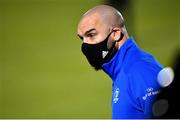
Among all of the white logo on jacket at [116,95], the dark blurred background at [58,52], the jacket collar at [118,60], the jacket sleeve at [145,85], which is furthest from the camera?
the dark blurred background at [58,52]

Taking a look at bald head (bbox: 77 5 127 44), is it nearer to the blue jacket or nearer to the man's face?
the man's face

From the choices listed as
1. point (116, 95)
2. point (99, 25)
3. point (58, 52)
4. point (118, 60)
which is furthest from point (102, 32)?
point (58, 52)

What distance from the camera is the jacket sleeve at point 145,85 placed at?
2.22 meters

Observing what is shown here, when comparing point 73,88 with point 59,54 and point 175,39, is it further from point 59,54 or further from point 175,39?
point 175,39

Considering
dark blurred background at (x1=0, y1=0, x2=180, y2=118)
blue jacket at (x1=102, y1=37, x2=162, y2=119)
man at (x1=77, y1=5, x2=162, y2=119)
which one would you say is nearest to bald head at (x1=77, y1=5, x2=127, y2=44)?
man at (x1=77, y1=5, x2=162, y2=119)

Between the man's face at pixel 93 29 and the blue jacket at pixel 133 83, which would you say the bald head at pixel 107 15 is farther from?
the blue jacket at pixel 133 83

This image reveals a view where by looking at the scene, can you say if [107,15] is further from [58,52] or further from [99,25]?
[58,52]

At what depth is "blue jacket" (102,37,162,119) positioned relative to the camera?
2.24m

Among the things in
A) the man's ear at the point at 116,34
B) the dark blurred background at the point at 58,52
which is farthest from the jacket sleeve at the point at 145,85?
the dark blurred background at the point at 58,52

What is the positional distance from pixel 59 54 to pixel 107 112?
0.95 metres

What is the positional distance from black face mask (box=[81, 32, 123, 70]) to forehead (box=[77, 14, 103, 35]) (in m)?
0.10

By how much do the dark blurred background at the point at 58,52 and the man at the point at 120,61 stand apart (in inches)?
99.0

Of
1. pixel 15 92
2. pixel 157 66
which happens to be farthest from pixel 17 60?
pixel 157 66

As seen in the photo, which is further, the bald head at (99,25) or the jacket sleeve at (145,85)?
the bald head at (99,25)
